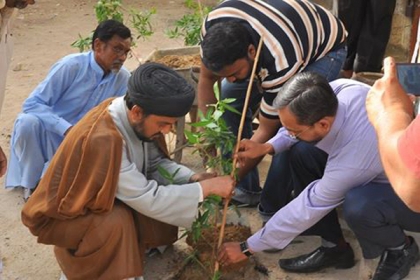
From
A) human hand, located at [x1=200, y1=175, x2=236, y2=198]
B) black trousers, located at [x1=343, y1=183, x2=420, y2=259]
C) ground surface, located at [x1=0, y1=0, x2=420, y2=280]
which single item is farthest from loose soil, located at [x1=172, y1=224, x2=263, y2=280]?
black trousers, located at [x1=343, y1=183, x2=420, y2=259]

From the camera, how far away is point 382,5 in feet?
18.8

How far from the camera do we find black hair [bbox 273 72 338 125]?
308cm

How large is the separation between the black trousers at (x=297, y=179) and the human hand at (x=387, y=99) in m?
1.09

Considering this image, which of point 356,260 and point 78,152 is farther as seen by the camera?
point 356,260

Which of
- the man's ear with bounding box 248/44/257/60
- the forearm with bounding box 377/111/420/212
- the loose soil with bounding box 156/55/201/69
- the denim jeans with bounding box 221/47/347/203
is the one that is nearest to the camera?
the forearm with bounding box 377/111/420/212

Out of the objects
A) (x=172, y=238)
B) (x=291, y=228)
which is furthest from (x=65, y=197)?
(x=291, y=228)

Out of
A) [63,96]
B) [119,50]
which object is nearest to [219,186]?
[119,50]

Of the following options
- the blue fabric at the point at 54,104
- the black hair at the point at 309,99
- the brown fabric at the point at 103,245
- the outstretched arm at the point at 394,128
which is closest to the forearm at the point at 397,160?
the outstretched arm at the point at 394,128

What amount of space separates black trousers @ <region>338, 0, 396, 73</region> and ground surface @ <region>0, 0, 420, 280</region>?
163cm

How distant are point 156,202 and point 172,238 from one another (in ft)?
1.58

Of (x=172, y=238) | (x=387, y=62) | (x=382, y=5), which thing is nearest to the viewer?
(x=387, y=62)

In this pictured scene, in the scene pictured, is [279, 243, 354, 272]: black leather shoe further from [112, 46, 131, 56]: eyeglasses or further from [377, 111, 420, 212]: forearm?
[112, 46, 131, 56]: eyeglasses

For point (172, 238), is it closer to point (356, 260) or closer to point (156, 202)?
point (156, 202)

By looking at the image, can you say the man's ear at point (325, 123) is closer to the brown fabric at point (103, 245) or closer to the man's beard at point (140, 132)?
the man's beard at point (140, 132)
